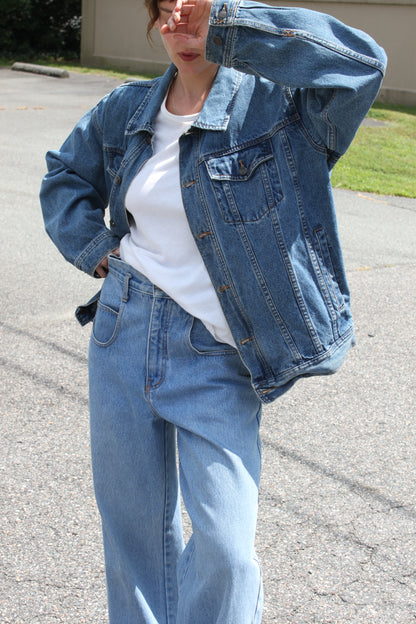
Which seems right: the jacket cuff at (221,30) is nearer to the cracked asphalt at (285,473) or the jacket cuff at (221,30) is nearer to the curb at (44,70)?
the cracked asphalt at (285,473)

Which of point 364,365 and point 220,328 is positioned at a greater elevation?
point 220,328

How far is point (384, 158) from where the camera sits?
41.1 ft

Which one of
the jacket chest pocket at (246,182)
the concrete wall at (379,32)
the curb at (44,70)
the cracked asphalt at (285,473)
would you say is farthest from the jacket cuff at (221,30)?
the curb at (44,70)

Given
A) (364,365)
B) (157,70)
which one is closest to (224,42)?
(364,365)

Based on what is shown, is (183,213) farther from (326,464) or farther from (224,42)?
(326,464)

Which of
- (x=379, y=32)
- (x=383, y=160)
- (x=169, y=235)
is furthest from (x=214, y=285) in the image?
(x=379, y=32)

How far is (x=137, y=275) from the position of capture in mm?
2092

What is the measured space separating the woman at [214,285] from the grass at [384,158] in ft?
28.3

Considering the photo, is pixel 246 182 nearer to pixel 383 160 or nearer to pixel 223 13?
pixel 223 13

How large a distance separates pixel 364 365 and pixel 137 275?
9.40ft

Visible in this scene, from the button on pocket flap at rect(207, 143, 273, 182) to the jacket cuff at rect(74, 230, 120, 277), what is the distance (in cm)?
48

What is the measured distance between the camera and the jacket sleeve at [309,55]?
5.90 ft

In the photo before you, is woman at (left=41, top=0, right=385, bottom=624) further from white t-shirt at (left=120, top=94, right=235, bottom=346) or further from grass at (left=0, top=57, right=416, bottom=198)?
grass at (left=0, top=57, right=416, bottom=198)

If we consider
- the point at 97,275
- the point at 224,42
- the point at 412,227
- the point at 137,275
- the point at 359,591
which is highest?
the point at 224,42
